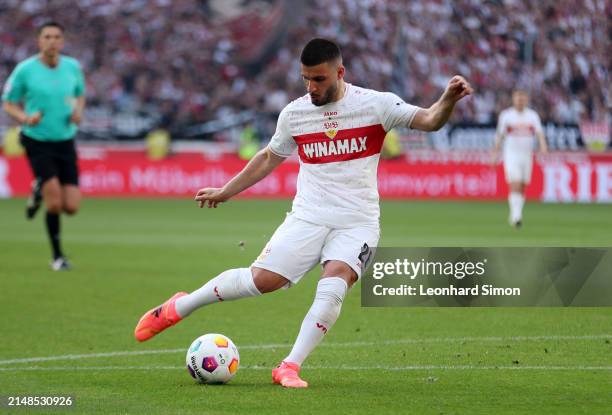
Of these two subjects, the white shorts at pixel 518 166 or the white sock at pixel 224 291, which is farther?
the white shorts at pixel 518 166

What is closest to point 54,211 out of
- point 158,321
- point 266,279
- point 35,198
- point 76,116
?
point 35,198

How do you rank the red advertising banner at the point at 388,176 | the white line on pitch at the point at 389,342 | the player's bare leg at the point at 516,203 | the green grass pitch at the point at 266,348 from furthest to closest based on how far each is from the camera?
the red advertising banner at the point at 388,176 → the player's bare leg at the point at 516,203 → the white line on pitch at the point at 389,342 → the green grass pitch at the point at 266,348

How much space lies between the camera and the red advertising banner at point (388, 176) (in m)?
28.3

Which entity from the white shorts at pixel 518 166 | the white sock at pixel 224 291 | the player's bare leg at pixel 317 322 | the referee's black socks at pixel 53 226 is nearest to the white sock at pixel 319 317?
the player's bare leg at pixel 317 322

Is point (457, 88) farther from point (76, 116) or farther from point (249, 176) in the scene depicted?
point (76, 116)

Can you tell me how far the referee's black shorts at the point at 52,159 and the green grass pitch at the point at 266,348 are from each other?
112 centimetres

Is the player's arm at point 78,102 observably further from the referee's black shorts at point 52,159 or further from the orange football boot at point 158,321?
the orange football boot at point 158,321

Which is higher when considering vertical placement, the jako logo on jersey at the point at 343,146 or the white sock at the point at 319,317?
the jako logo on jersey at the point at 343,146

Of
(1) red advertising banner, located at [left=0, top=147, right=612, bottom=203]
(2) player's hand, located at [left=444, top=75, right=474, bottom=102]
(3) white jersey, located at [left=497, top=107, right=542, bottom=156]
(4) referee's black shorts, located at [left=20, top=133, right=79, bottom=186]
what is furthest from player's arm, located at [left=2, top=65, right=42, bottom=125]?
(1) red advertising banner, located at [left=0, top=147, right=612, bottom=203]

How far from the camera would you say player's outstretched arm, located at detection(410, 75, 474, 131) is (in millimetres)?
6309

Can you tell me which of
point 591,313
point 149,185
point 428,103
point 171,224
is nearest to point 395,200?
point 428,103

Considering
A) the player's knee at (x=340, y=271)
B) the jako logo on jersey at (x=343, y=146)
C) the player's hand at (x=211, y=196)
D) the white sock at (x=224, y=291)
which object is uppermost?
the jako logo on jersey at (x=343, y=146)

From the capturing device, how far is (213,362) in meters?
6.73

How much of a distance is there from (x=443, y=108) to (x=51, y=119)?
25.8ft
